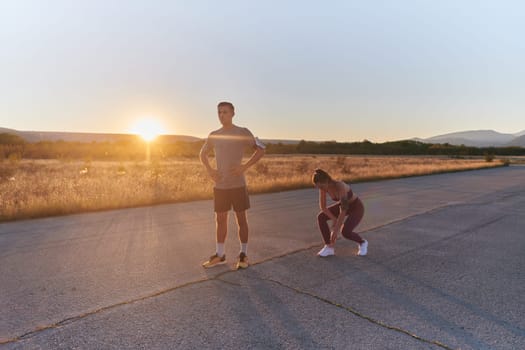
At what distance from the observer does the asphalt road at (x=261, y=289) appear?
2652 millimetres

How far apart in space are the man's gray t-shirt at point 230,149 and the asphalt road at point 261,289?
113 cm

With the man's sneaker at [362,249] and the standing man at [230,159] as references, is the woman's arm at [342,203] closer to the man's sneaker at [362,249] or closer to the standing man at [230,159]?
the man's sneaker at [362,249]

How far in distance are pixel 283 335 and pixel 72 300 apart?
7.08ft

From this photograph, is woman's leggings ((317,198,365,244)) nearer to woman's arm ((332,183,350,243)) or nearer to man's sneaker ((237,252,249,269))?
woman's arm ((332,183,350,243))

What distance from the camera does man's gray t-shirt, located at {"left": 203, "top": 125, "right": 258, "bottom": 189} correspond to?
13.7 feet

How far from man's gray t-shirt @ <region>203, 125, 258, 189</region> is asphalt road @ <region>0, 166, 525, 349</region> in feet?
3.71

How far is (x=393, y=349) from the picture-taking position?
247cm

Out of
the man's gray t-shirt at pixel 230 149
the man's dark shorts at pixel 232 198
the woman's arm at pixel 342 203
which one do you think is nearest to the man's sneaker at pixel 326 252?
the woman's arm at pixel 342 203

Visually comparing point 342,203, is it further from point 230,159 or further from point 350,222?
point 230,159

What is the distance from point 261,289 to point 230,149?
1.71 meters

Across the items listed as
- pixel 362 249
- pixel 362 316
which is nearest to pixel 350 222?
pixel 362 249

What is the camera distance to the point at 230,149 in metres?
4.18

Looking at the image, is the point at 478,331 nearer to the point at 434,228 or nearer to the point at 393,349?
the point at 393,349

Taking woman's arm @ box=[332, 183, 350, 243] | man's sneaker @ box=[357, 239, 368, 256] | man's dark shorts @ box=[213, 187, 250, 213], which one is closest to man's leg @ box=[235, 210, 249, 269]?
man's dark shorts @ box=[213, 187, 250, 213]
